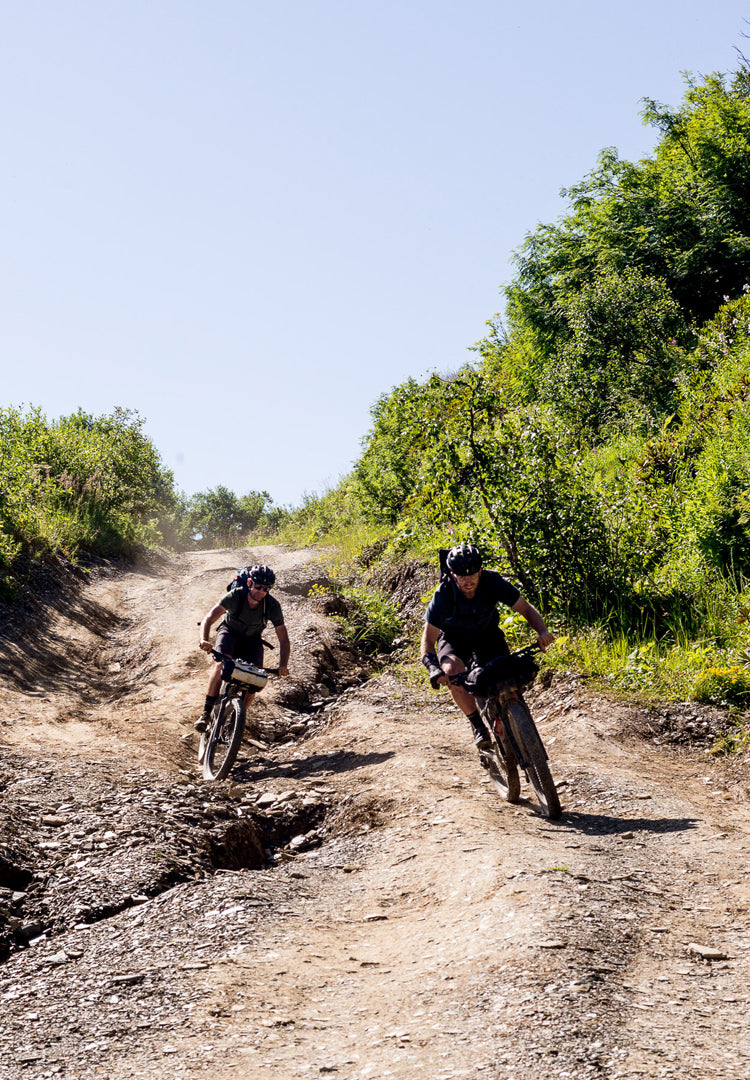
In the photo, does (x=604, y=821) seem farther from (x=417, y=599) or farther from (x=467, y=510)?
(x=417, y=599)

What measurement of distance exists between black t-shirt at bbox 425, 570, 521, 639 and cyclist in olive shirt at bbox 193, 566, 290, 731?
231 centimetres

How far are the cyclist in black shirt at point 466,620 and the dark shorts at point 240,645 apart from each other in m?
2.66

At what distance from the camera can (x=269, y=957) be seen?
13.5ft

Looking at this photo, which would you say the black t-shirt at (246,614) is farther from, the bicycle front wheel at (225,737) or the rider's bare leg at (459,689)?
the rider's bare leg at (459,689)

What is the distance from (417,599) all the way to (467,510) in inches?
189

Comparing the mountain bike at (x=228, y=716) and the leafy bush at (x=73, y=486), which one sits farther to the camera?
the leafy bush at (x=73, y=486)

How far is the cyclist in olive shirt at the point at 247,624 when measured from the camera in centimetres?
854

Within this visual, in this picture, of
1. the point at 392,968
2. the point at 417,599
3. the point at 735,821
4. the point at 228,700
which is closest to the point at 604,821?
the point at 735,821

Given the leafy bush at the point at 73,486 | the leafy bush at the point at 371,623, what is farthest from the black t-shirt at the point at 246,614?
the leafy bush at the point at 73,486

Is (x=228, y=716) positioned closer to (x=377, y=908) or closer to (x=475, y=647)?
(x=475, y=647)

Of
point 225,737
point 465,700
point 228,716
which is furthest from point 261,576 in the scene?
point 465,700

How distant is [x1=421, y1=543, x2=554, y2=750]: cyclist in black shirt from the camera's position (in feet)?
21.4

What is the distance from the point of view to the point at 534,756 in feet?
19.8

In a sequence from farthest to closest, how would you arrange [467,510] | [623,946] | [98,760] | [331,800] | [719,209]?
[719,209] → [467,510] → [98,760] → [331,800] → [623,946]
